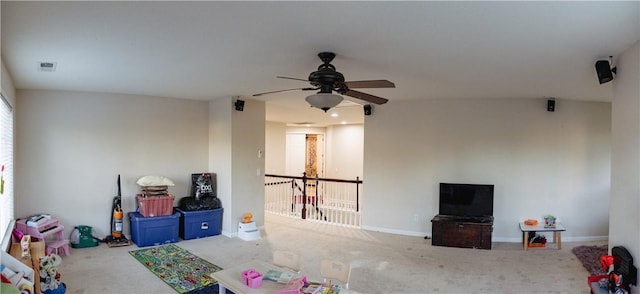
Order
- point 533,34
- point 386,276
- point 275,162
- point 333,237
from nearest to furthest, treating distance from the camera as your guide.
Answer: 1. point 533,34
2. point 386,276
3. point 333,237
4. point 275,162

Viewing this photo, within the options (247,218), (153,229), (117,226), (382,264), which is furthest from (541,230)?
(117,226)

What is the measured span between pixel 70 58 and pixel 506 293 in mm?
4885

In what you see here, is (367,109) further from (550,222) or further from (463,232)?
(550,222)

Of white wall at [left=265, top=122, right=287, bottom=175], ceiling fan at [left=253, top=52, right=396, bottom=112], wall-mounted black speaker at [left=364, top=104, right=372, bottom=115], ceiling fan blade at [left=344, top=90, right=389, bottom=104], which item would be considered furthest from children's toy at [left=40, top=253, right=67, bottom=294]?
white wall at [left=265, top=122, right=287, bottom=175]

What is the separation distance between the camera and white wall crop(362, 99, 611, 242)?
547 cm

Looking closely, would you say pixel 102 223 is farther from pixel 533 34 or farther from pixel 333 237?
pixel 533 34

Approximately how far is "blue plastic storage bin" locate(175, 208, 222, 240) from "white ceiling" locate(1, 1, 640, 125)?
2.27 metres

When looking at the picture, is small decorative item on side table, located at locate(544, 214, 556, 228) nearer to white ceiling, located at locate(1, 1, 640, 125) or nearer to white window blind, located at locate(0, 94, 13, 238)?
white ceiling, located at locate(1, 1, 640, 125)

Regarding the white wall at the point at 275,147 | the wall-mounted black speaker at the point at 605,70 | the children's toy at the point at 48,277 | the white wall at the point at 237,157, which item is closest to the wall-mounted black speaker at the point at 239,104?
the white wall at the point at 237,157

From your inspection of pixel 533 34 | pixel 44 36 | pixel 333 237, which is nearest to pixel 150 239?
pixel 333 237

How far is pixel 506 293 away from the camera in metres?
3.58

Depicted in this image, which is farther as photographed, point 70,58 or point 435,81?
point 435,81

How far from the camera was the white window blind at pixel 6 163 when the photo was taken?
3.51 meters

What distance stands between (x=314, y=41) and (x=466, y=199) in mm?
4108
